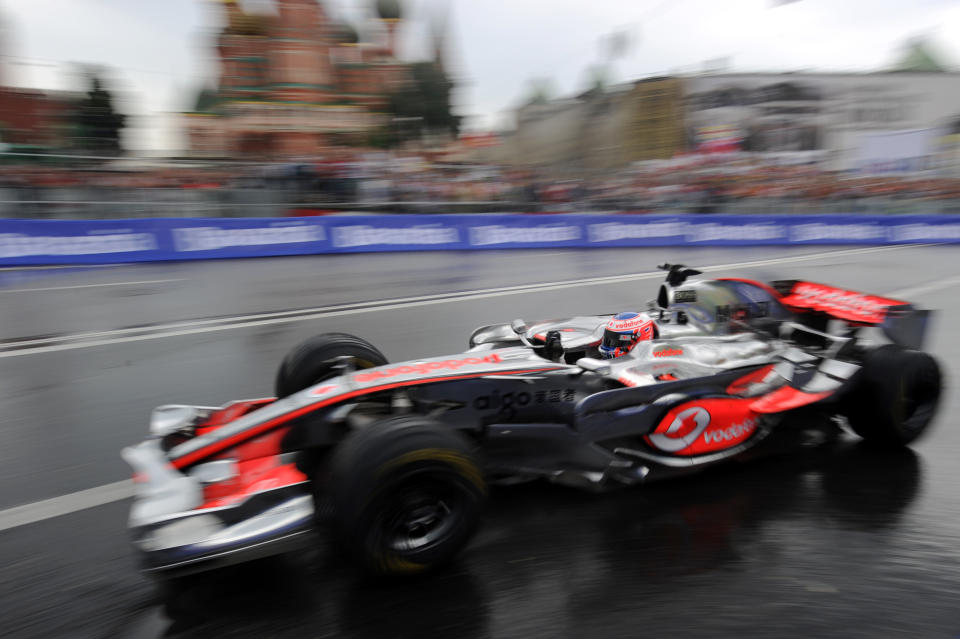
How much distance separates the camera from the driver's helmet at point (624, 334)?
3.74 meters

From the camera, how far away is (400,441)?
2.28 meters

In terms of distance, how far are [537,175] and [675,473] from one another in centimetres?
1627

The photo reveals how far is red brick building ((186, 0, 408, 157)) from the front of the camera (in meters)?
22.0

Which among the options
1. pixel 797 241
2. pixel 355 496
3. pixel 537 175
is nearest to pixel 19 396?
pixel 355 496

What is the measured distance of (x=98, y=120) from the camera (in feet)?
47.1

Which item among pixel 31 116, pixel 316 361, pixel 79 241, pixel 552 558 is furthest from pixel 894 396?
pixel 31 116

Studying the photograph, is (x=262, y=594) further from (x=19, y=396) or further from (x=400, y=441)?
(x=19, y=396)

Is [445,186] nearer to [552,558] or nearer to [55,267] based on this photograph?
[55,267]

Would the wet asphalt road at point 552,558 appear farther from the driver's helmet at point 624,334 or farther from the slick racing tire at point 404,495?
the driver's helmet at point 624,334

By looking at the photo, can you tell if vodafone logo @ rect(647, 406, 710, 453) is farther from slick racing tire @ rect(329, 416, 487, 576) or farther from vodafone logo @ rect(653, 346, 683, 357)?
slick racing tire @ rect(329, 416, 487, 576)

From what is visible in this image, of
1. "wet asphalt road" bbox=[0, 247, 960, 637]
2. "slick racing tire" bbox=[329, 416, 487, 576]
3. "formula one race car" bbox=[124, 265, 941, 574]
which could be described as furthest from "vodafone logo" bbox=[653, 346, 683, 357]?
"slick racing tire" bbox=[329, 416, 487, 576]

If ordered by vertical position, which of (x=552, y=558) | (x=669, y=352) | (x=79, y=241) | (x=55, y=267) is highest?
(x=79, y=241)

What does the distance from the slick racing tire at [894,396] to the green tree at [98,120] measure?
14747 mm

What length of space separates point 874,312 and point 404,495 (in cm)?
331
